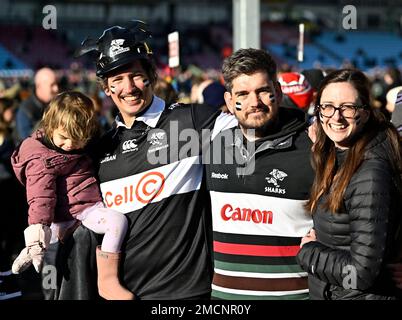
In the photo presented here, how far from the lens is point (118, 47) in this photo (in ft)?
10.5

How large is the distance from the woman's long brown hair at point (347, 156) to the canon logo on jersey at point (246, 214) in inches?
7.1

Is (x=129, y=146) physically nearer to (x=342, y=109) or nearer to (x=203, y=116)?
(x=203, y=116)

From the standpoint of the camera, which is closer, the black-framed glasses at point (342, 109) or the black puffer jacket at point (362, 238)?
the black puffer jacket at point (362, 238)

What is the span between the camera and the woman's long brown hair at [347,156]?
2.55 metres

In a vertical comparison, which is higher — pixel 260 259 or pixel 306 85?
pixel 306 85

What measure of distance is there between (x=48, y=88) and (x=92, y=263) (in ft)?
13.1

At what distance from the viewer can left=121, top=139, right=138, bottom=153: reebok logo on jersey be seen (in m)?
3.23

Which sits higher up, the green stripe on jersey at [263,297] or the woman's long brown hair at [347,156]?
the woman's long brown hair at [347,156]

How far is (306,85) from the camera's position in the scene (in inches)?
202

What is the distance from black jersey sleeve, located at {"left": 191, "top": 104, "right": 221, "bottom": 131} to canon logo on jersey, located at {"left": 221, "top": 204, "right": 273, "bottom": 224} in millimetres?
431
